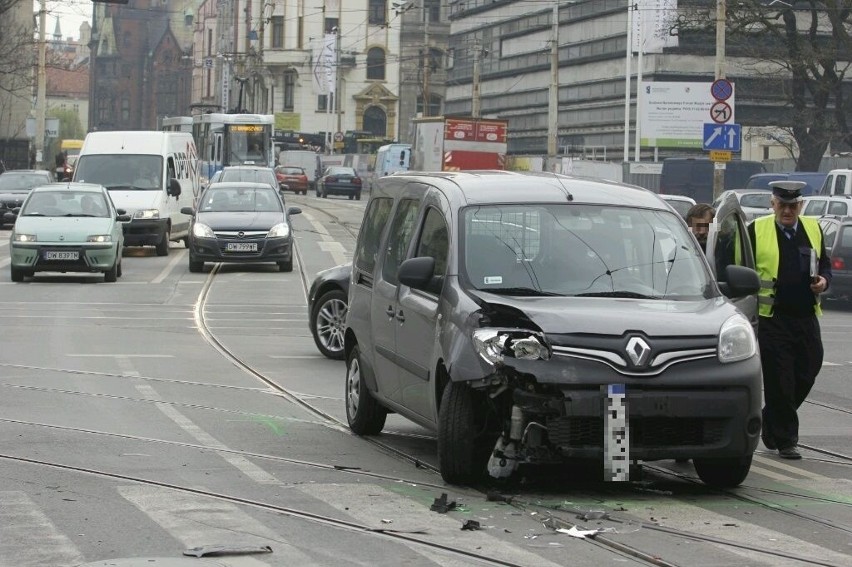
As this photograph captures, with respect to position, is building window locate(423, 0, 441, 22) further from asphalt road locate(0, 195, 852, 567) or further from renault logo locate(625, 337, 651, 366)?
renault logo locate(625, 337, 651, 366)

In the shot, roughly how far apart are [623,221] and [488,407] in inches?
65.3

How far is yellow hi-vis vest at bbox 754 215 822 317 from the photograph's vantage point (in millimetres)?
10445

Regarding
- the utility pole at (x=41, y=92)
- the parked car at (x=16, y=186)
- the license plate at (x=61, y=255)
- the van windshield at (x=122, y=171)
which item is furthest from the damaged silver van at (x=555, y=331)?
the utility pole at (x=41, y=92)

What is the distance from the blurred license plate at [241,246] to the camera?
1166 inches

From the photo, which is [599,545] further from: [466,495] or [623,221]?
[623,221]

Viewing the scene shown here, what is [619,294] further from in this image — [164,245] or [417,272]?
[164,245]

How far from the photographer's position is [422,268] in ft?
30.7

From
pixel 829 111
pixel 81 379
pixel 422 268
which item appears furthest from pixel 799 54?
pixel 422 268

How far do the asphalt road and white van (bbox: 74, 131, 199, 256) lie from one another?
17388mm

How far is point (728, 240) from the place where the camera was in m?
11.1

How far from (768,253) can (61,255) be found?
18.2m

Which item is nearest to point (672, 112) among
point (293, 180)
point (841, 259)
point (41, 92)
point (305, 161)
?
point (293, 180)

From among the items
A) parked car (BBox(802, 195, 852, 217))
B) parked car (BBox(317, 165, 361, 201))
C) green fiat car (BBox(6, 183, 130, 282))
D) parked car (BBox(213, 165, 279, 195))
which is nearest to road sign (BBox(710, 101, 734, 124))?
parked car (BBox(802, 195, 852, 217))

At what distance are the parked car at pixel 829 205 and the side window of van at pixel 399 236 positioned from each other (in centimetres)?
2497
